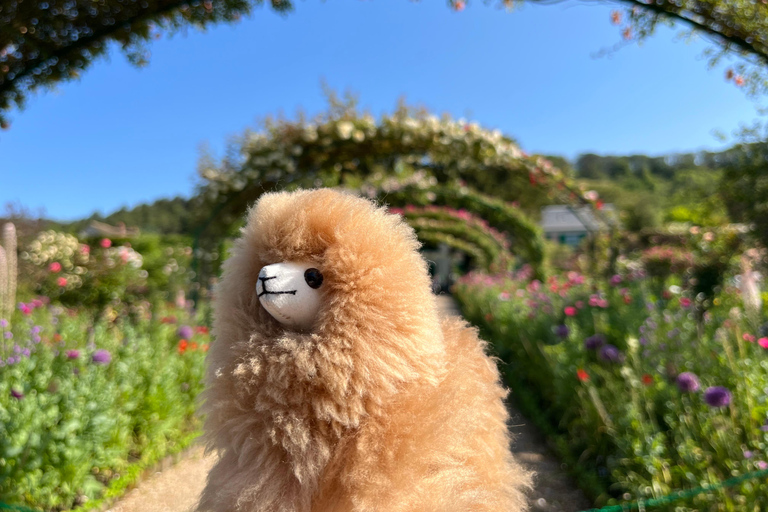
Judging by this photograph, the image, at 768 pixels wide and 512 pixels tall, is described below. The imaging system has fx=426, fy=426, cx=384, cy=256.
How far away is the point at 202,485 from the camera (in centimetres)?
158

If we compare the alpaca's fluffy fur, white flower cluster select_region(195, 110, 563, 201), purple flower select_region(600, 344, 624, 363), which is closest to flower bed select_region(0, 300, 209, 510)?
the alpaca's fluffy fur

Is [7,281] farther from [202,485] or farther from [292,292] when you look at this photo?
[292,292]

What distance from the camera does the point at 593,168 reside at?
210ft

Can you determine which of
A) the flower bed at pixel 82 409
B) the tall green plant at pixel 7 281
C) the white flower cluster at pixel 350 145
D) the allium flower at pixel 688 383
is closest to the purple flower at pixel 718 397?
the allium flower at pixel 688 383

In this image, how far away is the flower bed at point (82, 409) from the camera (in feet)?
6.35

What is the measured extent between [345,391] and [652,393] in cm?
226

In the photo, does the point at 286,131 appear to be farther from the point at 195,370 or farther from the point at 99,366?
the point at 99,366

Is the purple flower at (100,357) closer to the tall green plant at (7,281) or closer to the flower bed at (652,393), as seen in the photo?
the tall green plant at (7,281)

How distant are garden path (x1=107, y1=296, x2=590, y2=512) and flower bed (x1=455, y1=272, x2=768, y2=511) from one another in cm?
13

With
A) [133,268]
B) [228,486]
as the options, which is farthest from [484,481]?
[133,268]

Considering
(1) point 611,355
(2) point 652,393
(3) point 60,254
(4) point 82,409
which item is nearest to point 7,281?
(4) point 82,409

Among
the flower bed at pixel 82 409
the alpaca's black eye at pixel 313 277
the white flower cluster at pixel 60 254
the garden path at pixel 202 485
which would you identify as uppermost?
the white flower cluster at pixel 60 254

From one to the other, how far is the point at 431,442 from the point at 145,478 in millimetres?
2174

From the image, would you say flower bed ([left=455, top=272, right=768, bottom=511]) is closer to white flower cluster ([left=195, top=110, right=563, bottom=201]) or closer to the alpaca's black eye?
the alpaca's black eye
